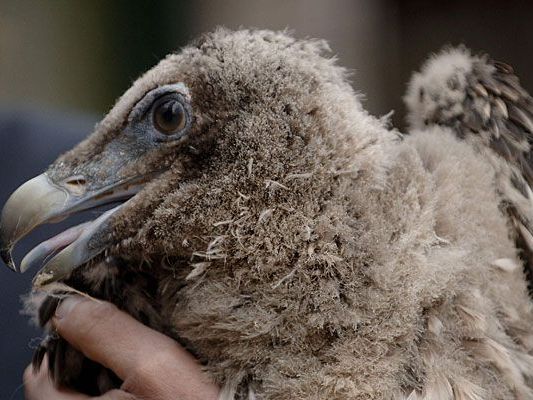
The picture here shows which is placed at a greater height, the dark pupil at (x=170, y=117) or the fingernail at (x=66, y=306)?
the dark pupil at (x=170, y=117)

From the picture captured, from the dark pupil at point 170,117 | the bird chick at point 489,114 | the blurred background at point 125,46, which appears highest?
the blurred background at point 125,46

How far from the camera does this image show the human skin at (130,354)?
1.18 meters

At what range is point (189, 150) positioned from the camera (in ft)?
4.02

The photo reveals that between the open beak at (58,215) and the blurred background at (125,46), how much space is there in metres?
0.33

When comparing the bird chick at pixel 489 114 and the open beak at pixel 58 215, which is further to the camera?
the bird chick at pixel 489 114

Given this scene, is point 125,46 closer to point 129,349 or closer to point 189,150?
point 189,150

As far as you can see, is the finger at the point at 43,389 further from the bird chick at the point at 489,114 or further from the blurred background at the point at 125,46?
the bird chick at the point at 489,114

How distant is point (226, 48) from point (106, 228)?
14.6 inches

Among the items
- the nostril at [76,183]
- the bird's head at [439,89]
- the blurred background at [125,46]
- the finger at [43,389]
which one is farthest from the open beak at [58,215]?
the bird's head at [439,89]

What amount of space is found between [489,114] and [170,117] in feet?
2.20

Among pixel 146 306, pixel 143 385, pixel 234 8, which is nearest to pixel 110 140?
pixel 146 306

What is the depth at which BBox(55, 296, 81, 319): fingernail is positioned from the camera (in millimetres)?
1270

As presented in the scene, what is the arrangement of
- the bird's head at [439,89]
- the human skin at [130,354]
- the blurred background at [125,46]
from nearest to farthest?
the human skin at [130,354]
the bird's head at [439,89]
the blurred background at [125,46]

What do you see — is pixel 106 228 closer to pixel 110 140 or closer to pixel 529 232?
pixel 110 140
